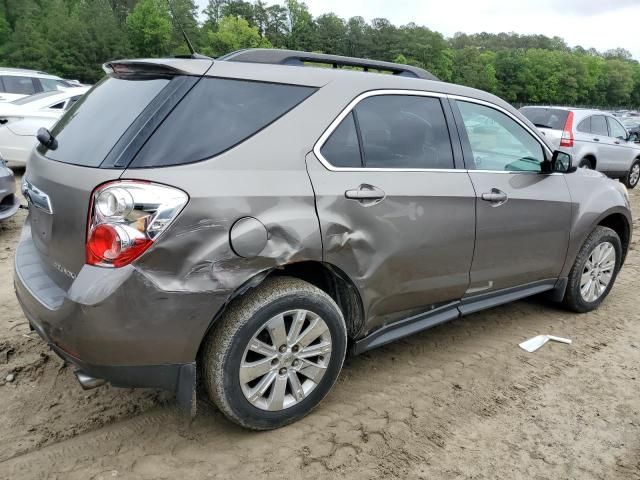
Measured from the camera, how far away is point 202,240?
88.8 inches

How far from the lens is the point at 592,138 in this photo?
10.7 metres

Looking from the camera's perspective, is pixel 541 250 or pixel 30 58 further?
pixel 30 58

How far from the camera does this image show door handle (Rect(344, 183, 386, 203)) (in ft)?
8.82

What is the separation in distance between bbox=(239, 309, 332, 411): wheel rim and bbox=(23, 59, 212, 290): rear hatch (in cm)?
87

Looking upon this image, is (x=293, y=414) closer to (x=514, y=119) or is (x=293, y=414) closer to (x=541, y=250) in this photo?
(x=541, y=250)

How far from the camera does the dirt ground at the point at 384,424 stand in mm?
2488

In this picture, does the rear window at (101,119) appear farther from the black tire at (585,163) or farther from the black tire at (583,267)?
the black tire at (585,163)

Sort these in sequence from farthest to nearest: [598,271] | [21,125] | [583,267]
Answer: [21,125] → [598,271] → [583,267]

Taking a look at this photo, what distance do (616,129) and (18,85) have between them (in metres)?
13.3

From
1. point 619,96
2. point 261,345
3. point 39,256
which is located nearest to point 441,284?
point 261,345

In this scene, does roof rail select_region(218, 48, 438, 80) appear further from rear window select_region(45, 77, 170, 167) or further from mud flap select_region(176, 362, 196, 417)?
mud flap select_region(176, 362, 196, 417)

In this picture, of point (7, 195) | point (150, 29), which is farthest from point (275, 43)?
point (7, 195)

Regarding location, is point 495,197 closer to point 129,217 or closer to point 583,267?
point 583,267

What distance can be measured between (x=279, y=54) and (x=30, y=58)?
201 ft
